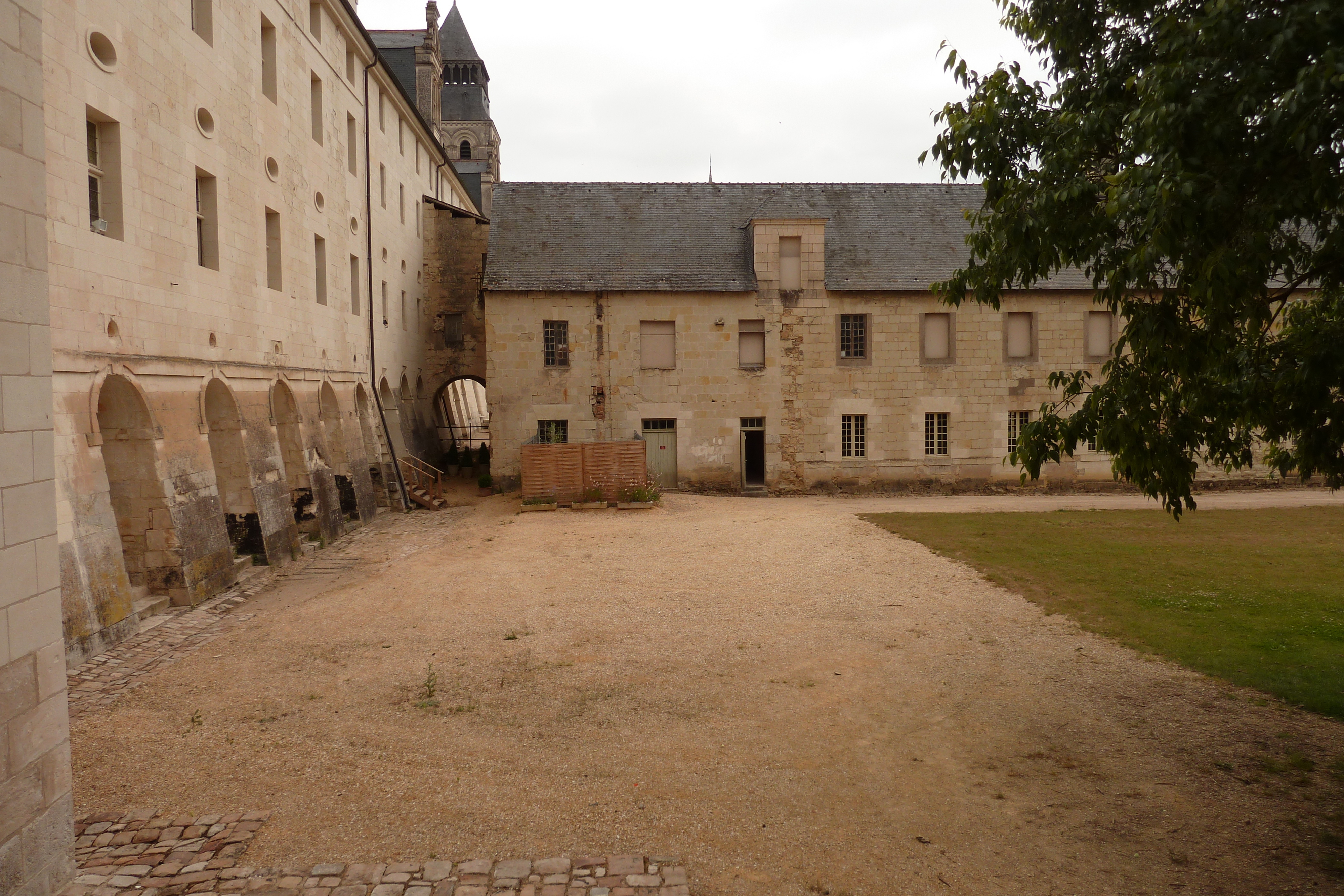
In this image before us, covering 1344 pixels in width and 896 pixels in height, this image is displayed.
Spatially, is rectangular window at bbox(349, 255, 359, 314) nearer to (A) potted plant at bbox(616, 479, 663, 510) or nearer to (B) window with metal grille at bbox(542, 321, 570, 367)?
(B) window with metal grille at bbox(542, 321, 570, 367)

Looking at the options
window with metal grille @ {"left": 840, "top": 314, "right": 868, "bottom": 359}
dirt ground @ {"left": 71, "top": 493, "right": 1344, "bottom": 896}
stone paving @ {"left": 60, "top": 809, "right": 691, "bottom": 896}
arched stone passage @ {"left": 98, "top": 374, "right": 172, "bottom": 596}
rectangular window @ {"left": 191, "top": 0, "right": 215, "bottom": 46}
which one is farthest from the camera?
window with metal grille @ {"left": 840, "top": 314, "right": 868, "bottom": 359}

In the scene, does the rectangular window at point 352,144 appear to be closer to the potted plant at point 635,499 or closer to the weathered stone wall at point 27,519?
the potted plant at point 635,499

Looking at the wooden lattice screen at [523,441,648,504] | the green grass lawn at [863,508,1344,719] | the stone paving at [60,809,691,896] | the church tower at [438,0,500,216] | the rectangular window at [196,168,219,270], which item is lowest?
the stone paving at [60,809,691,896]

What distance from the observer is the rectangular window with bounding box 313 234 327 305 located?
61.4ft

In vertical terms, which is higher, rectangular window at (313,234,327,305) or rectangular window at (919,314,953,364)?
rectangular window at (313,234,327,305)

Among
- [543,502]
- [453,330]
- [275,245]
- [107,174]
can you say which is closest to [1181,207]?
[107,174]

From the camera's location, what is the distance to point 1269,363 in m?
5.74

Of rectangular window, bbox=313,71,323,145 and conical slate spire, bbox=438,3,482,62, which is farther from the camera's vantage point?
conical slate spire, bbox=438,3,482,62

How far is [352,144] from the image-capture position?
21.2 metres

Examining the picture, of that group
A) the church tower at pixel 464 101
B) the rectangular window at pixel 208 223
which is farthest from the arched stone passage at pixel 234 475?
the church tower at pixel 464 101

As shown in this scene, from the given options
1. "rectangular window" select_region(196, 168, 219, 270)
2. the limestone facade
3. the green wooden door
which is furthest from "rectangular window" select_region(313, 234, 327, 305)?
the green wooden door

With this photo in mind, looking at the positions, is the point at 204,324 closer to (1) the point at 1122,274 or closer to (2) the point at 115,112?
(2) the point at 115,112

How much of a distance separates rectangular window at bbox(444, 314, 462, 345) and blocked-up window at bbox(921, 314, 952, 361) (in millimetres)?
15006

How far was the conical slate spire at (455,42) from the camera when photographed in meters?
52.4
